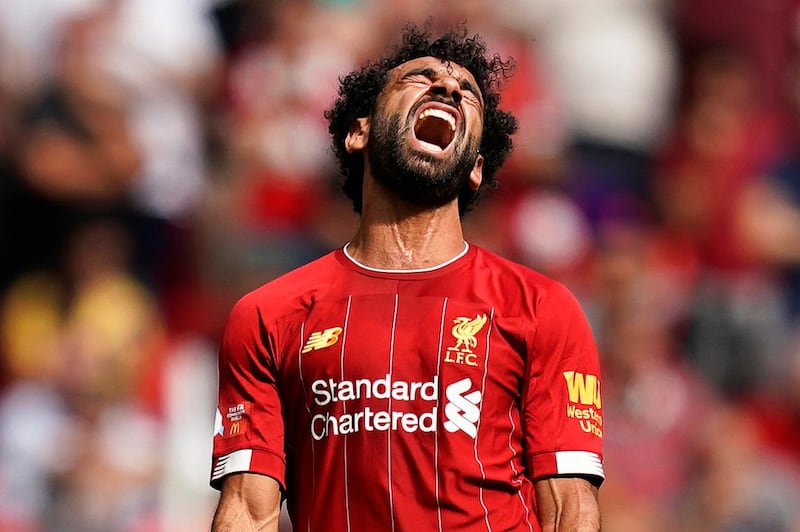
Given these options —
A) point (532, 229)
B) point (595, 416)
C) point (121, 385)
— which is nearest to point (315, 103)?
point (532, 229)

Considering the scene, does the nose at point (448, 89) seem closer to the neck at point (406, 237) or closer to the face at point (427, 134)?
the face at point (427, 134)

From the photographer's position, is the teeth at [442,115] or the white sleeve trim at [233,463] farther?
the teeth at [442,115]

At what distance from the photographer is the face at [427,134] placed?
4473mm

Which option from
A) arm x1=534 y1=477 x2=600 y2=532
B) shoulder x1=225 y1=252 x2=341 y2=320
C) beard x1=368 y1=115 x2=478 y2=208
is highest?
beard x1=368 y1=115 x2=478 y2=208

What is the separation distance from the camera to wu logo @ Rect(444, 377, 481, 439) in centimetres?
407

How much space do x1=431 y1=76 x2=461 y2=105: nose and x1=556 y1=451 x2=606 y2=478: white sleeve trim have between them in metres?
1.22

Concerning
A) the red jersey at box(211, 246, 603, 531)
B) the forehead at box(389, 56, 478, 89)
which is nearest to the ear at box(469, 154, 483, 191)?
the forehead at box(389, 56, 478, 89)

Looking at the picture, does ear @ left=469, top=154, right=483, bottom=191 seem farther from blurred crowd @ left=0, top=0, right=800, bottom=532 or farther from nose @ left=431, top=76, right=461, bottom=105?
blurred crowd @ left=0, top=0, right=800, bottom=532

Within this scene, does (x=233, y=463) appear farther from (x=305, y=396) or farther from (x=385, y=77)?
(x=385, y=77)

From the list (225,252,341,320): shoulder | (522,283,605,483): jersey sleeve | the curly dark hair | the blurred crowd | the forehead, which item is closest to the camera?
(522,283,605,483): jersey sleeve

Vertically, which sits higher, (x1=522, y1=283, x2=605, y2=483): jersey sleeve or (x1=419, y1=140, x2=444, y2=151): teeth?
(x1=419, y1=140, x2=444, y2=151): teeth

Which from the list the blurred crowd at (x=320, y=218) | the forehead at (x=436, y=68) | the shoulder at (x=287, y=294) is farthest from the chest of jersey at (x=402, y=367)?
the blurred crowd at (x=320, y=218)

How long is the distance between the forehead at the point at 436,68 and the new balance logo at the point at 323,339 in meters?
1.00

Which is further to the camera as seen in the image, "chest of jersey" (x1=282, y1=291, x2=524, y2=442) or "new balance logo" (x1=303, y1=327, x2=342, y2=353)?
"new balance logo" (x1=303, y1=327, x2=342, y2=353)
